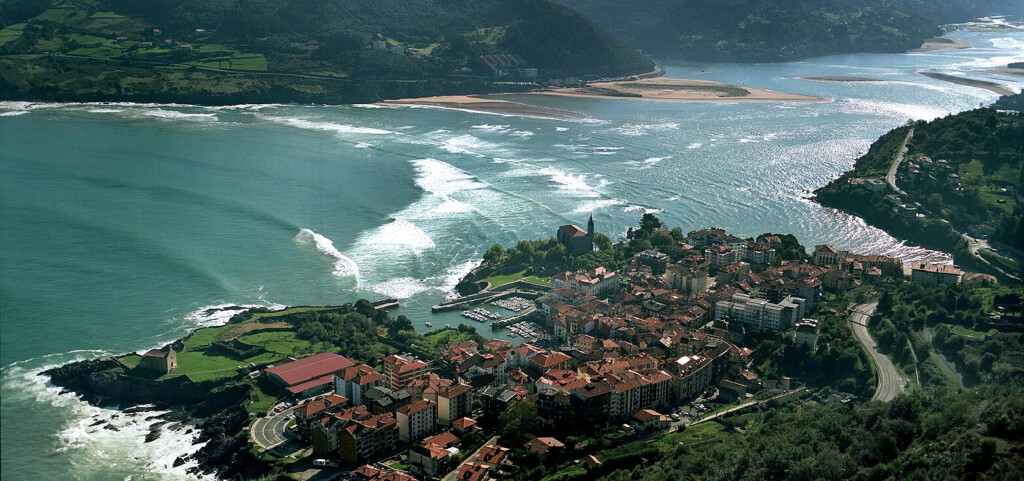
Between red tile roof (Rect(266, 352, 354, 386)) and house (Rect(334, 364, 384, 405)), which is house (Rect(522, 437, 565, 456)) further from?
red tile roof (Rect(266, 352, 354, 386))

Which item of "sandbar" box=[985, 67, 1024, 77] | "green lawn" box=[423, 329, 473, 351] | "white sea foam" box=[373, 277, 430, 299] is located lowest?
→ "green lawn" box=[423, 329, 473, 351]

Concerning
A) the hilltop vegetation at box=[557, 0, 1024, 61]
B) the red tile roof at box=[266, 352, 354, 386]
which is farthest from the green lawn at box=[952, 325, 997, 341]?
the hilltop vegetation at box=[557, 0, 1024, 61]

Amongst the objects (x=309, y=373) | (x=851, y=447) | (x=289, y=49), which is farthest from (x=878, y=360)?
(x=289, y=49)

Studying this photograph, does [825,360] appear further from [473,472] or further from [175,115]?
[175,115]

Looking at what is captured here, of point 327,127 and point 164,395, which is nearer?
point 164,395

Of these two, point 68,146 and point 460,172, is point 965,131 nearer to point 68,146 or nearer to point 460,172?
point 460,172

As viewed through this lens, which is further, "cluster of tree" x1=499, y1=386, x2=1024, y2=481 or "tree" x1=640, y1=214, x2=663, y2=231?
"tree" x1=640, y1=214, x2=663, y2=231

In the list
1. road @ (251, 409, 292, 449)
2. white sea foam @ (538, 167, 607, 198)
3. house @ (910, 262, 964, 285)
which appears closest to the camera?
road @ (251, 409, 292, 449)
